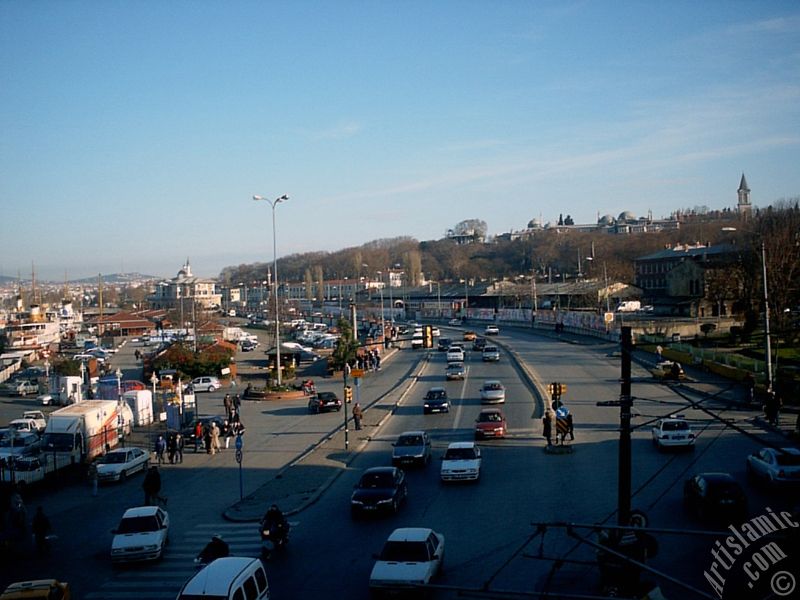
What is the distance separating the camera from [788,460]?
1820 centimetres

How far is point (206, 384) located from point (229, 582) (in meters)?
37.7

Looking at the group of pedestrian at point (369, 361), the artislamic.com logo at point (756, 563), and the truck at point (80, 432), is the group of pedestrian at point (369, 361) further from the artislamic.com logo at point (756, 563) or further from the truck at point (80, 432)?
the artislamic.com logo at point (756, 563)

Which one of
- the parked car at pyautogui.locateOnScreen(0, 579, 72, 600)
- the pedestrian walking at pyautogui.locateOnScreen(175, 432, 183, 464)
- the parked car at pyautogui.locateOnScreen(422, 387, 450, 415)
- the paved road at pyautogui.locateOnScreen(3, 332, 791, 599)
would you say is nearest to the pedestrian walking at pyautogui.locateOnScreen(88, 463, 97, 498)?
the paved road at pyautogui.locateOnScreen(3, 332, 791, 599)

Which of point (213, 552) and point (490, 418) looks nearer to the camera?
point (213, 552)

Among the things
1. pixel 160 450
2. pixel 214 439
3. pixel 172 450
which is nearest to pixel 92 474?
pixel 160 450

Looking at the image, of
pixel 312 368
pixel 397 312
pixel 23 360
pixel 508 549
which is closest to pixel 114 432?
pixel 508 549

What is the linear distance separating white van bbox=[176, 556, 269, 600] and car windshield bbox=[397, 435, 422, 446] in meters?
12.2

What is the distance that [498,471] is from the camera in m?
22.5

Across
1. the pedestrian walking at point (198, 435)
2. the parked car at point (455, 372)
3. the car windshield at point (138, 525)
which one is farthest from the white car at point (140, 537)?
the parked car at point (455, 372)

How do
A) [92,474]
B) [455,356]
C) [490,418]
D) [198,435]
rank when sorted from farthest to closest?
1. [455,356]
2. [198,435]
3. [490,418]
4. [92,474]

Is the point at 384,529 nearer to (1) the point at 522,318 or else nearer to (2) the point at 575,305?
(1) the point at 522,318

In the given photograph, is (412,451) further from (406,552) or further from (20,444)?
Answer: (20,444)

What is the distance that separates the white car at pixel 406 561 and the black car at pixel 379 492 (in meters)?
4.13

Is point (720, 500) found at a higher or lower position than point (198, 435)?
higher
